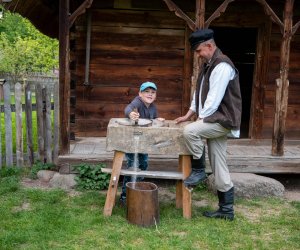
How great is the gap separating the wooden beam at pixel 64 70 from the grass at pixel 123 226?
3.16 feet

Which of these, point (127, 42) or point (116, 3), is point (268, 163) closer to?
point (127, 42)

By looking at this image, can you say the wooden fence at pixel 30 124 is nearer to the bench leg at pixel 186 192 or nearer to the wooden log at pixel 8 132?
the wooden log at pixel 8 132

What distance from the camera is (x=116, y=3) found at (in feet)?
24.6

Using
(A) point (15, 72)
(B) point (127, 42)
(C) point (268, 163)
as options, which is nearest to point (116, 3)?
(B) point (127, 42)

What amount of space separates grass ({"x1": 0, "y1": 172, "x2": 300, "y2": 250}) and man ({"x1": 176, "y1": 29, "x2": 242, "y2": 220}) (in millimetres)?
579

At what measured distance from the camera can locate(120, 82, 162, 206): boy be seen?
4949mm

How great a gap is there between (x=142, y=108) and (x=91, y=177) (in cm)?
157

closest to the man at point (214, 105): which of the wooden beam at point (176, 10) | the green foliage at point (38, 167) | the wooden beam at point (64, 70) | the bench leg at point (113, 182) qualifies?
the bench leg at point (113, 182)

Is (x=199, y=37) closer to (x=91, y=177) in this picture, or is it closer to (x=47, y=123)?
(x=91, y=177)

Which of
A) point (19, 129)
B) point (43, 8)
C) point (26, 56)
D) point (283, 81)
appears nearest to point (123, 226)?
point (19, 129)

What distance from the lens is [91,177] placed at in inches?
243

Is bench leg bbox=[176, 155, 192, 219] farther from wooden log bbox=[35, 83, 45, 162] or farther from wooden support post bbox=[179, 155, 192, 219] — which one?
wooden log bbox=[35, 83, 45, 162]

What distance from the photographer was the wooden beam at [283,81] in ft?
20.7

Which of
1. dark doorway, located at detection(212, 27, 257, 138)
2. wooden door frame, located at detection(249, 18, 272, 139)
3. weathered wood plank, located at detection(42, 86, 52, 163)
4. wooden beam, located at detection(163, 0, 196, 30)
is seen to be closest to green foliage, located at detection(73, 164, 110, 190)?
weathered wood plank, located at detection(42, 86, 52, 163)
